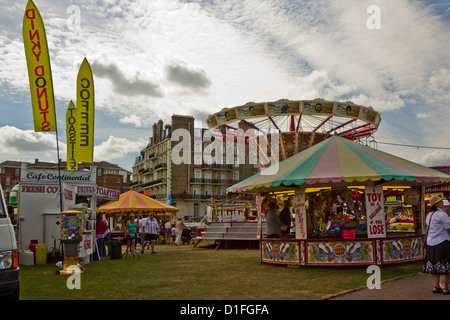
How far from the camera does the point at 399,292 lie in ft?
25.0

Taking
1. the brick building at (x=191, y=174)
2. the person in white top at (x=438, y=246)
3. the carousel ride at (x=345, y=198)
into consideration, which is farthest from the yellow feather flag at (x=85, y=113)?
the brick building at (x=191, y=174)

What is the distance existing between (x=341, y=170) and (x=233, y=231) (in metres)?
10.8

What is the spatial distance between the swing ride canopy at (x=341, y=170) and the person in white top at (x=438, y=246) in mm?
3490

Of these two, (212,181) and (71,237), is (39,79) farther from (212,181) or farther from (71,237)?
(212,181)

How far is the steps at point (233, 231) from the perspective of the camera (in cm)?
2075

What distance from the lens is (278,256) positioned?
1227 centimetres

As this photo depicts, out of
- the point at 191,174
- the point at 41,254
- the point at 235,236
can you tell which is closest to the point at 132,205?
the point at 235,236

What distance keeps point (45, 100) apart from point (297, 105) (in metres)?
10.2

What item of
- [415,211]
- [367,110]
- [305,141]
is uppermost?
[367,110]

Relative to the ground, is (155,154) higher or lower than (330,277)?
higher

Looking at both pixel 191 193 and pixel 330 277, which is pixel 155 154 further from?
pixel 330 277

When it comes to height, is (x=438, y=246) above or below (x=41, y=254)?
above
